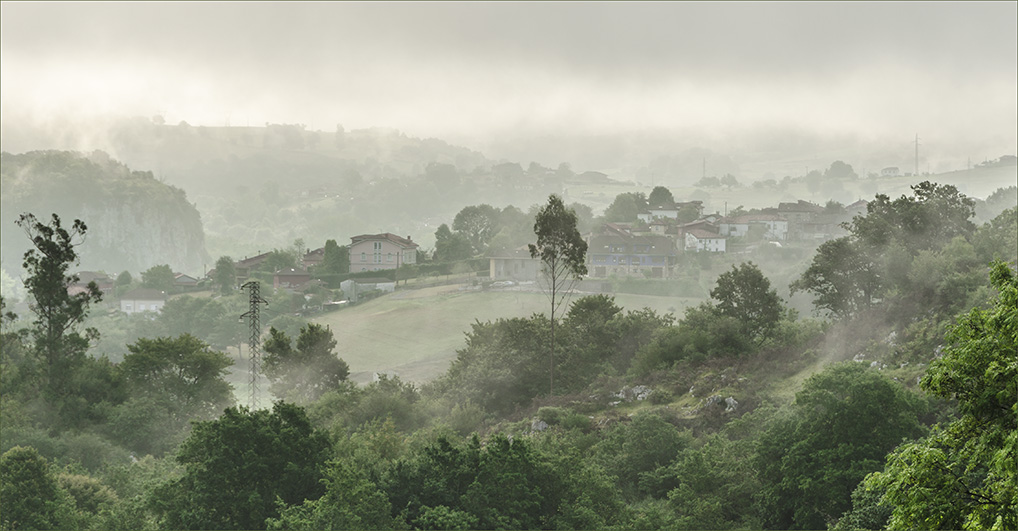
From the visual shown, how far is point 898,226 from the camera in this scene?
30.4 meters

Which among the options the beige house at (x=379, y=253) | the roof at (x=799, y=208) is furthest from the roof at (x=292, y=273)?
the roof at (x=799, y=208)

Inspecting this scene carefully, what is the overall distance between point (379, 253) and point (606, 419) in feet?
144

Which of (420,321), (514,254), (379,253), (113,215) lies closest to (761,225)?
(514,254)

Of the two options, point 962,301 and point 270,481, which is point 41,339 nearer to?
point 270,481

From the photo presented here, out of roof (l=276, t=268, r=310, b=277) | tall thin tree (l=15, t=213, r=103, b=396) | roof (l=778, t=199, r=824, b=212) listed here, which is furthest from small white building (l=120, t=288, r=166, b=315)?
roof (l=778, t=199, r=824, b=212)

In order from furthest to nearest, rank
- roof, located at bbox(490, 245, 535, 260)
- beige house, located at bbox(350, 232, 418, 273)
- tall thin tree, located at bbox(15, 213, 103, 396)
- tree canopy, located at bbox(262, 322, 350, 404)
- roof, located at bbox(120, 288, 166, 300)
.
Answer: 1. roof, located at bbox(120, 288, 166, 300)
2. beige house, located at bbox(350, 232, 418, 273)
3. roof, located at bbox(490, 245, 535, 260)
4. tree canopy, located at bbox(262, 322, 350, 404)
5. tall thin tree, located at bbox(15, 213, 103, 396)

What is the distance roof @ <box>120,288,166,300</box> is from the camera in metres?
76.0

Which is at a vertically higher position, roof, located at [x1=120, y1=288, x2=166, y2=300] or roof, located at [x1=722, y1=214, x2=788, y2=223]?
roof, located at [x1=722, y1=214, x2=788, y2=223]

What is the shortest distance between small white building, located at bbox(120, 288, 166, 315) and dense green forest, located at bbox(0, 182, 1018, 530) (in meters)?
42.9

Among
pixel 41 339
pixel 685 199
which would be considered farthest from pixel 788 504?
pixel 685 199

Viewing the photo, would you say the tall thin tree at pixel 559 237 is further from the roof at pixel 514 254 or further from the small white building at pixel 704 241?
the small white building at pixel 704 241

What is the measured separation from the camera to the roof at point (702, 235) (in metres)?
70.6

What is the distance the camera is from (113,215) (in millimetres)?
122500

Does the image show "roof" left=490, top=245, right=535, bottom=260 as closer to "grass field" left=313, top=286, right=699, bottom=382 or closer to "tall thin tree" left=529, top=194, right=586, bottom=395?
"grass field" left=313, top=286, right=699, bottom=382
